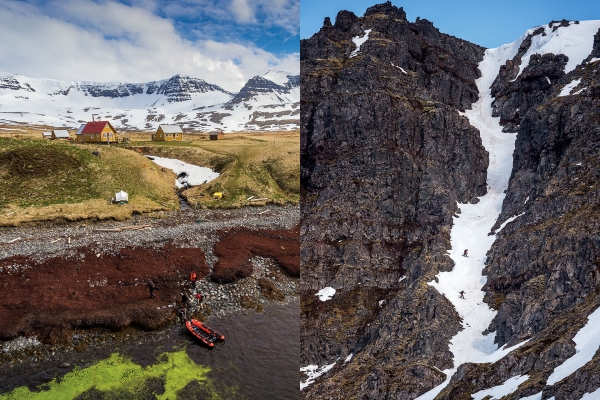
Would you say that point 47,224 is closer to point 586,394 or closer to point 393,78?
point 586,394

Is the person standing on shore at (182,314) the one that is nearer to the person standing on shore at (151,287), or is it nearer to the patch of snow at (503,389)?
the person standing on shore at (151,287)

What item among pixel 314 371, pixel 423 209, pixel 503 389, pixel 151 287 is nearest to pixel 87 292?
pixel 151 287

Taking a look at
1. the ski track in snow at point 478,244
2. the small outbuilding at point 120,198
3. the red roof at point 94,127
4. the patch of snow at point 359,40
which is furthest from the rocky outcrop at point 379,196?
the red roof at point 94,127

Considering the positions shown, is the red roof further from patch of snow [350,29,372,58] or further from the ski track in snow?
the ski track in snow

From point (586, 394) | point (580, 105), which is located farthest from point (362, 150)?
point (586, 394)

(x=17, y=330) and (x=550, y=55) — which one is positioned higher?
(x=550, y=55)

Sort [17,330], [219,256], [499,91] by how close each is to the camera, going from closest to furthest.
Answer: [17,330], [219,256], [499,91]

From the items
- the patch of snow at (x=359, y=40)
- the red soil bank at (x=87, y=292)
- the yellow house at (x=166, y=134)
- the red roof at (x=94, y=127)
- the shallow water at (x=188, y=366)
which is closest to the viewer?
the shallow water at (x=188, y=366)
